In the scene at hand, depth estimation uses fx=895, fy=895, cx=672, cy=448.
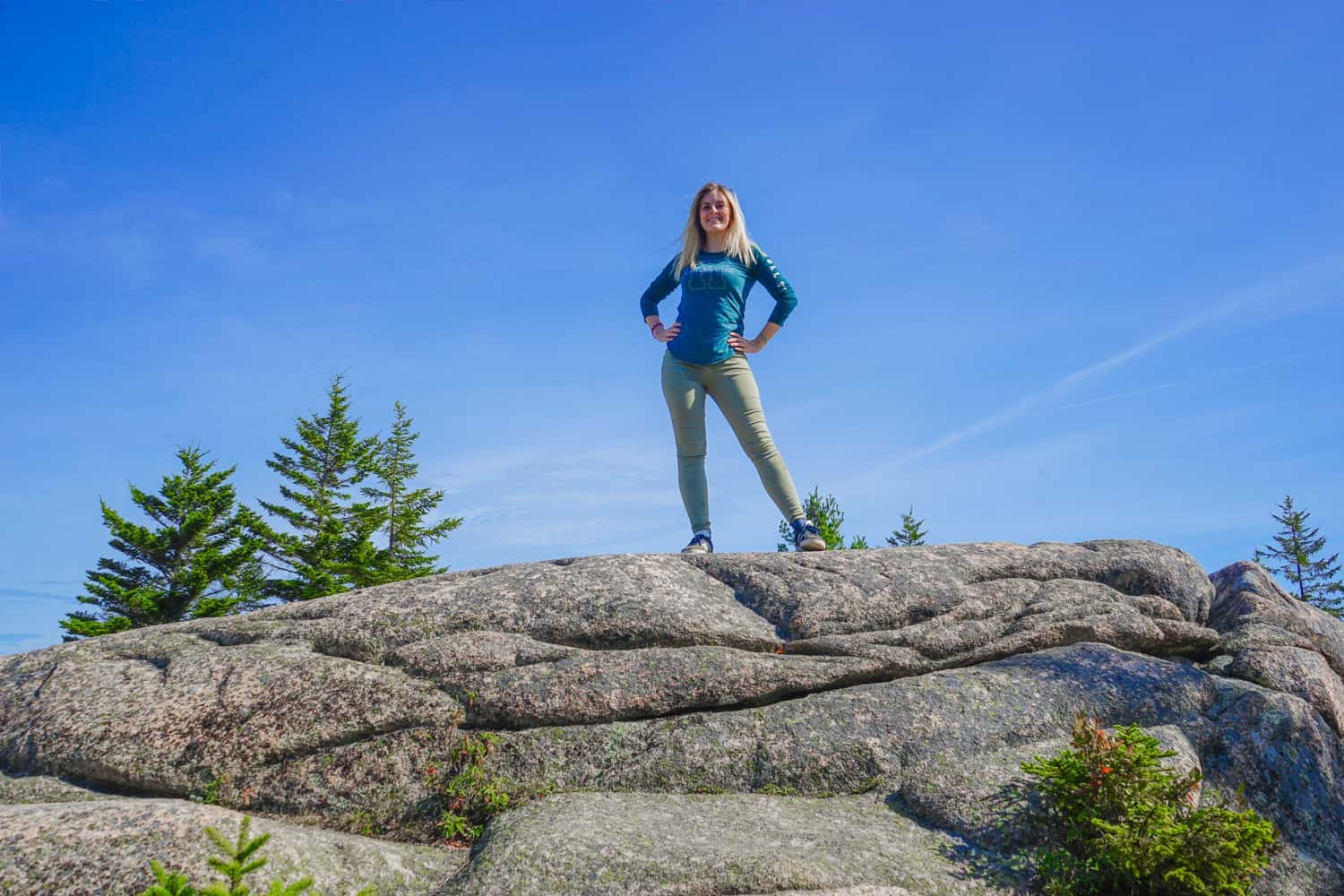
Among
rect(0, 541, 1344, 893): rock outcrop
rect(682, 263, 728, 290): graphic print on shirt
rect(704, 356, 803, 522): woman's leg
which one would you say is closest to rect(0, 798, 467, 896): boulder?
rect(0, 541, 1344, 893): rock outcrop

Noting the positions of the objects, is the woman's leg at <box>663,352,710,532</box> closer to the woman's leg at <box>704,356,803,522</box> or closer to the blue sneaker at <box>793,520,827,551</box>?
the woman's leg at <box>704,356,803,522</box>

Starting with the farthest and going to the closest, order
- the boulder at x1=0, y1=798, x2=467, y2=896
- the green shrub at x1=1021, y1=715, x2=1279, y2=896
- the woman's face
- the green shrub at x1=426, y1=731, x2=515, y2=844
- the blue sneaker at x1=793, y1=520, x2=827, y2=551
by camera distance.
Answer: the woman's face
the blue sneaker at x1=793, y1=520, x2=827, y2=551
the green shrub at x1=426, y1=731, x2=515, y2=844
the green shrub at x1=1021, y1=715, x2=1279, y2=896
the boulder at x1=0, y1=798, x2=467, y2=896

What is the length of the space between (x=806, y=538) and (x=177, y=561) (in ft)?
81.6

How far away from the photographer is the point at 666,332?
11992 mm

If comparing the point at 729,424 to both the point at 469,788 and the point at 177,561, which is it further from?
the point at 177,561

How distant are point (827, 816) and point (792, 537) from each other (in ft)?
16.0

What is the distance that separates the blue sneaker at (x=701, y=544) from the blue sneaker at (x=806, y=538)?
1102 millimetres

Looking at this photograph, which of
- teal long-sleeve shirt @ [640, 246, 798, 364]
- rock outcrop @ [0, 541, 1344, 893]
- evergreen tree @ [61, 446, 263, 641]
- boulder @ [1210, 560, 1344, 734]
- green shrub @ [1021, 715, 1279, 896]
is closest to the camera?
green shrub @ [1021, 715, 1279, 896]

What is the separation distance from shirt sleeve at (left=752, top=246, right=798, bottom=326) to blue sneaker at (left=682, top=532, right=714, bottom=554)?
304cm

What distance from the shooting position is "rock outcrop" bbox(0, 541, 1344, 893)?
22.0ft

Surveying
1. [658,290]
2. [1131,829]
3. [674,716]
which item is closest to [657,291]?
[658,290]

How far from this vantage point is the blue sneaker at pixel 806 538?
36.7 ft

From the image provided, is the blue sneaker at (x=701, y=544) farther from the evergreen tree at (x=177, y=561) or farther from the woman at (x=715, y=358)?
the evergreen tree at (x=177, y=561)

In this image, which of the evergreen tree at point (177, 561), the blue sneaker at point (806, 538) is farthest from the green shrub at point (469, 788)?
the evergreen tree at point (177, 561)
